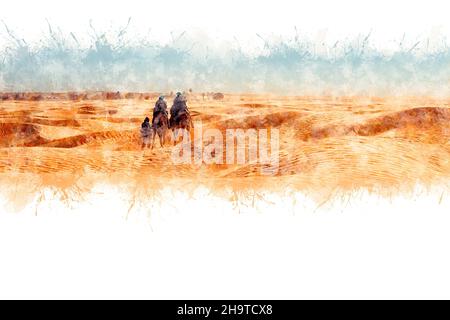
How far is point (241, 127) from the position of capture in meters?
4.61

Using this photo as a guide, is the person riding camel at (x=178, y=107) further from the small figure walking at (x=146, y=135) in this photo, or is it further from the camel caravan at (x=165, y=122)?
the small figure walking at (x=146, y=135)

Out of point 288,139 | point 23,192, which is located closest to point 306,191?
point 288,139

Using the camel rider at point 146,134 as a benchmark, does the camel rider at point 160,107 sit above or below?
above

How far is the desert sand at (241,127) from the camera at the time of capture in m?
4.52

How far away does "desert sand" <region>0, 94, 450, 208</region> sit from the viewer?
4520 millimetres

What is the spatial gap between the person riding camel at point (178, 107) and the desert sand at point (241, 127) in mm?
54

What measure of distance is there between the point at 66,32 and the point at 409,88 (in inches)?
82.5

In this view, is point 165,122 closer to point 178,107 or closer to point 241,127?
point 178,107

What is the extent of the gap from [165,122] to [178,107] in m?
0.12

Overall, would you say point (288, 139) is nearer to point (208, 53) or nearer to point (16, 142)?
point (208, 53)

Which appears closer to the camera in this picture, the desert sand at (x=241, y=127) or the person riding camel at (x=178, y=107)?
the desert sand at (x=241, y=127)

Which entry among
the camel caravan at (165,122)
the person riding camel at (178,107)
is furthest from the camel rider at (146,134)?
the person riding camel at (178,107)

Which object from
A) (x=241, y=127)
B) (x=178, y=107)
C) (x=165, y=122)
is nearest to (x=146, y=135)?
(x=165, y=122)

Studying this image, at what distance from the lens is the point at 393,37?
15.4 ft
